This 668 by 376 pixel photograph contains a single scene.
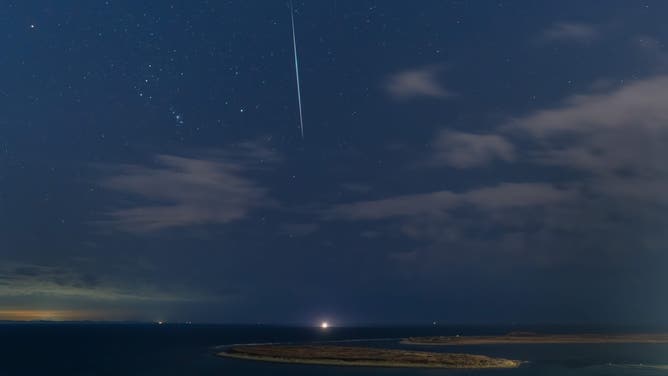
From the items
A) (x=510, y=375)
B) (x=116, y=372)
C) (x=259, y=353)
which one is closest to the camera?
(x=510, y=375)

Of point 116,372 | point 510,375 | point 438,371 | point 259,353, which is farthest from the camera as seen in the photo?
point 259,353

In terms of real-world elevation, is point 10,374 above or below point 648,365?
above

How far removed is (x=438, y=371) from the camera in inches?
3327

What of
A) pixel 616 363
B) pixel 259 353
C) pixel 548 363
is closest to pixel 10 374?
pixel 259 353

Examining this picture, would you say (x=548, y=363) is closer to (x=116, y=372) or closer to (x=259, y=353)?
(x=259, y=353)

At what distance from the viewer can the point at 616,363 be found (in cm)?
9444

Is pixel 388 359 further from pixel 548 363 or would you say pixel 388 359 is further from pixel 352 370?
pixel 548 363

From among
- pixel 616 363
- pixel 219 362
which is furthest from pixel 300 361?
pixel 616 363

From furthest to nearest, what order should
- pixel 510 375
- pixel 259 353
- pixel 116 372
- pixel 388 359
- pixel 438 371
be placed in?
pixel 259 353 → pixel 388 359 → pixel 116 372 → pixel 438 371 → pixel 510 375

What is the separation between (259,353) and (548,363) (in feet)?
170

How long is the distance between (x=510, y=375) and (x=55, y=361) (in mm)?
86868

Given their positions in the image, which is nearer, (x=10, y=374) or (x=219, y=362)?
(x=10, y=374)

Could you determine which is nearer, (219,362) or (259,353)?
(219,362)

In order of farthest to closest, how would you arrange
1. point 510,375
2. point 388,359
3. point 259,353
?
1. point 259,353
2. point 388,359
3. point 510,375
